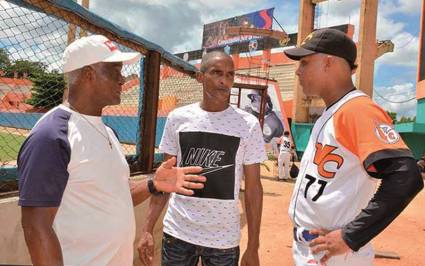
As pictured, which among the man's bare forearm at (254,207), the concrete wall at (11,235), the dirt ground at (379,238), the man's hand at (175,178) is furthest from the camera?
the dirt ground at (379,238)

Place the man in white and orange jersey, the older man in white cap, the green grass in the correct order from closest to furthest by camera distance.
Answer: the older man in white cap, the man in white and orange jersey, the green grass

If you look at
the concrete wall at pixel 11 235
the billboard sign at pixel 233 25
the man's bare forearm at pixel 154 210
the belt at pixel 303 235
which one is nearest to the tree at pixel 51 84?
the concrete wall at pixel 11 235

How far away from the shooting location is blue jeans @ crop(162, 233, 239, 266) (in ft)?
8.22

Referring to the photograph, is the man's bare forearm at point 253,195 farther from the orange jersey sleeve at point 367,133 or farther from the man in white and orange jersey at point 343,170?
the orange jersey sleeve at point 367,133

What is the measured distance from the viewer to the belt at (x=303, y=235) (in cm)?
197

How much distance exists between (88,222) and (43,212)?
0.25 meters

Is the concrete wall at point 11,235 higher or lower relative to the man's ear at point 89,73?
lower

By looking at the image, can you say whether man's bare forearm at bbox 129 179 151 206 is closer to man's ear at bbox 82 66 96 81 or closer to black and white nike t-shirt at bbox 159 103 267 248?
black and white nike t-shirt at bbox 159 103 267 248

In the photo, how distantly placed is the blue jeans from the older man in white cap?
57 centimetres

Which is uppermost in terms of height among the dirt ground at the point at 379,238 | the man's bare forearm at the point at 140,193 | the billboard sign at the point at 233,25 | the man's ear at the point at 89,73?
the billboard sign at the point at 233,25

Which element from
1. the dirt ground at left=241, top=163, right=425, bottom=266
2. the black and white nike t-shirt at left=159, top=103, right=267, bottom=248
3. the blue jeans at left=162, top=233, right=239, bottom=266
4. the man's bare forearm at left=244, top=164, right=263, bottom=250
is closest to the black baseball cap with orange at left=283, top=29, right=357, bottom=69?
the black and white nike t-shirt at left=159, top=103, right=267, bottom=248

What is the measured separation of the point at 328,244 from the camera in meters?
1.82

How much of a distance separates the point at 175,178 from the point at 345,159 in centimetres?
98

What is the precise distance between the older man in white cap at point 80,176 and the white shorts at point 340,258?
2.89 feet
